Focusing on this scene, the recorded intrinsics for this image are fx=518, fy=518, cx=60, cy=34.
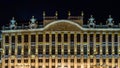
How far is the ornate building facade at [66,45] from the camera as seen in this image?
114875 mm

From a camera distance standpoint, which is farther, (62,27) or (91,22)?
(91,22)

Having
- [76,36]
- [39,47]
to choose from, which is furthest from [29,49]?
[76,36]

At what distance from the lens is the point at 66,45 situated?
115500 mm

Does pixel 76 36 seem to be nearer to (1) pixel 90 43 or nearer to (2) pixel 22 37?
(1) pixel 90 43

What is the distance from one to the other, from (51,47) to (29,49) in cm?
500

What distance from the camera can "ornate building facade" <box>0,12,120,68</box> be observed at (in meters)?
115

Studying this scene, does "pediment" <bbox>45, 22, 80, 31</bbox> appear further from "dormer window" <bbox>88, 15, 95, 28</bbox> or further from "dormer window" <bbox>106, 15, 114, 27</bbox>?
"dormer window" <bbox>106, 15, 114, 27</bbox>

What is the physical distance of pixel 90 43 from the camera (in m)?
116

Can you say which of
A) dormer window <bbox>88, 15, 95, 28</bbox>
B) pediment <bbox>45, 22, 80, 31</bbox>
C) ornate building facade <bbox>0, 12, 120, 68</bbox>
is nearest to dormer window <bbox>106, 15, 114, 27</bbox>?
ornate building facade <bbox>0, 12, 120, 68</bbox>

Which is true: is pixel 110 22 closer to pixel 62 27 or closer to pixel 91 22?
pixel 91 22

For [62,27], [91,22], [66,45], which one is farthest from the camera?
[91,22]

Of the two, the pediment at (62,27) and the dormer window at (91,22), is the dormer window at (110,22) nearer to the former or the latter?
the dormer window at (91,22)

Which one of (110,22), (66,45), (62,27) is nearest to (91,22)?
(110,22)

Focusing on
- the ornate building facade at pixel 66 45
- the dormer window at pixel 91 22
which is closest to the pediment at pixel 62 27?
the ornate building facade at pixel 66 45
